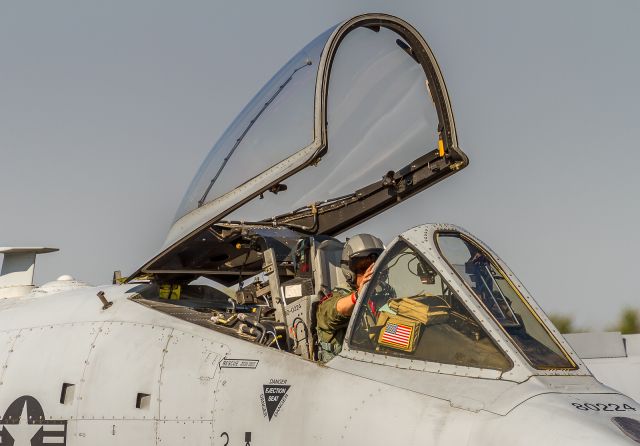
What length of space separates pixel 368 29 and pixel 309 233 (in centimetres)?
251

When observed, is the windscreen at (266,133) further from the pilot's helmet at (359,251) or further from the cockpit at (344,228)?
the pilot's helmet at (359,251)

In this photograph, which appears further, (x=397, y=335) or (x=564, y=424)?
(x=397, y=335)

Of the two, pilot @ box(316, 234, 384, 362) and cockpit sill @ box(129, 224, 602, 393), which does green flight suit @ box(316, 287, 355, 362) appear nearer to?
pilot @ box(316, 234, 384, 362)

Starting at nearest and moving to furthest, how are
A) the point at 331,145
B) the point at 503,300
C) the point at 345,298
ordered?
the point at 503,300 → the point at 345,298 → the point at 331,145

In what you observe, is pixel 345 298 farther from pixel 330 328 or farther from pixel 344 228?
pixel 344 228

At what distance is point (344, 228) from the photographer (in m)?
9.85

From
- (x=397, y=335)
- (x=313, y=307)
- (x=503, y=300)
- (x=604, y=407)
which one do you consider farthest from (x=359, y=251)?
(x=604, y=407)

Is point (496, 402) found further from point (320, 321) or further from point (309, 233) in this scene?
point (309, 233)

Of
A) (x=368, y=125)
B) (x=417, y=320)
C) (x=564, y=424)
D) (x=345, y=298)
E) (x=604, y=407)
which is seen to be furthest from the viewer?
(x=368, y=125)

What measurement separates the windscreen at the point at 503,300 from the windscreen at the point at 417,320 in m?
0.20

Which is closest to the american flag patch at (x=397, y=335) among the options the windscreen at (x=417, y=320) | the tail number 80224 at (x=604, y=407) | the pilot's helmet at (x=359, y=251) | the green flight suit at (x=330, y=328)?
the windscreen at (x=417, y=320)

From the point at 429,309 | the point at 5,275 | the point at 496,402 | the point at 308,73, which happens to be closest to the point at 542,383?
the point at 496,402

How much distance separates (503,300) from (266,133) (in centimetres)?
292

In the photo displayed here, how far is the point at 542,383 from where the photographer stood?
581 cm
